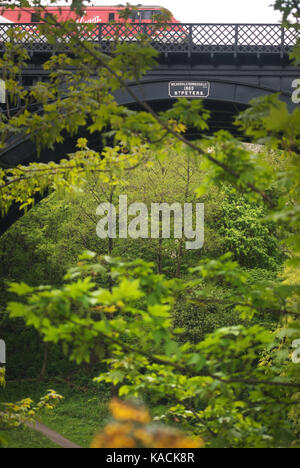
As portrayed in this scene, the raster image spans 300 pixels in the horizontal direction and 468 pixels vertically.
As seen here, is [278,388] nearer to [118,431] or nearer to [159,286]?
[159,286]

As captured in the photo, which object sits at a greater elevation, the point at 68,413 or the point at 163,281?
the point at 163,281

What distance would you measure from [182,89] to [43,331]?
1137 centimetres

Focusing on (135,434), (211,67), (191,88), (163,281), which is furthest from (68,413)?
(135,434)

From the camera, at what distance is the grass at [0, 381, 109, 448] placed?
16094 mm

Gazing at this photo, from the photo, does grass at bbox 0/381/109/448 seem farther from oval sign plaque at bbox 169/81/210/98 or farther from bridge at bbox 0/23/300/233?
oval sign plaque at bbox 169/81/210/98

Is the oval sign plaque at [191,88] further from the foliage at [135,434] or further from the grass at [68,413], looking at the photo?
the foliage at [135,434]

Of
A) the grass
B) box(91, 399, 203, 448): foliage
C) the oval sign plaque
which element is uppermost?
the oval sign plaque

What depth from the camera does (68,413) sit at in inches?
846

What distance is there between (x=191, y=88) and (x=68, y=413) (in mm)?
14595

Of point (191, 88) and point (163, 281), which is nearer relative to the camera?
point (163, 281)

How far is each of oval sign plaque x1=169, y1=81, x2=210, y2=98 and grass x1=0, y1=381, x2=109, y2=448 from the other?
1023 cm

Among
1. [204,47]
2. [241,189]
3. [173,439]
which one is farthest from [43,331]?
[204,47]

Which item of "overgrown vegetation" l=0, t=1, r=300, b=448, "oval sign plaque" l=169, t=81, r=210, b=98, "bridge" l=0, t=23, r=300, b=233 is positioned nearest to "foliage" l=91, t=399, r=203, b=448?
"overgrown vegetation" l=0, t=1, r=300, b=448

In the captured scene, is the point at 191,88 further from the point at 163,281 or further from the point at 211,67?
the point at 163,281
